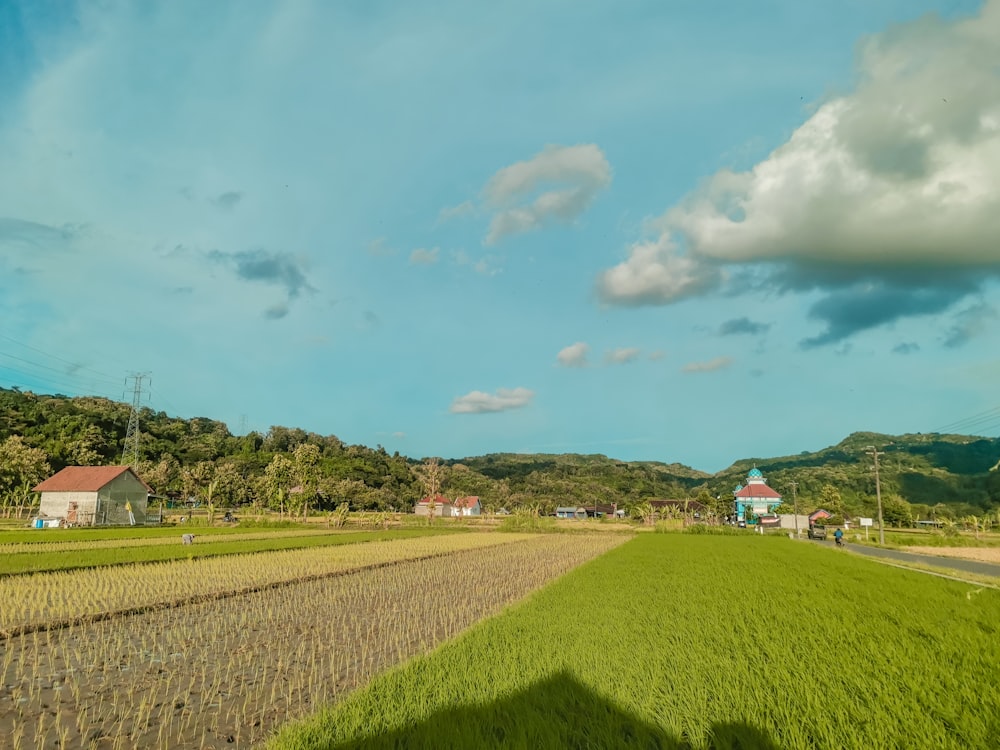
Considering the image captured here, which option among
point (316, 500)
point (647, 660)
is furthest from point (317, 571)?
point (316, 500)

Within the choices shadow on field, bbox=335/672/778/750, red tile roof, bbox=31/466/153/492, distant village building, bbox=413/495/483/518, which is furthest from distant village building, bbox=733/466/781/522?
shadow on field, bbox=335/672/778/750

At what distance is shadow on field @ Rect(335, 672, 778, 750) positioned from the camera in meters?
4.57

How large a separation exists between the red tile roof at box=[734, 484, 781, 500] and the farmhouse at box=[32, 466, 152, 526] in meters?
91.6

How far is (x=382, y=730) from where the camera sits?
16.4ft

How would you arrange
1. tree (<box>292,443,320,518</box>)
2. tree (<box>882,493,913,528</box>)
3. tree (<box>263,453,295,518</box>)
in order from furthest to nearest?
tree (<box>882,493,913,528</box>), tree (<box>263,453,295,518</box>), tree (<box>292,443,320,518</box>)

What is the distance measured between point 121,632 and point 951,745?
11.2m

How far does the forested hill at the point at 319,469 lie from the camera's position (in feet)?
198

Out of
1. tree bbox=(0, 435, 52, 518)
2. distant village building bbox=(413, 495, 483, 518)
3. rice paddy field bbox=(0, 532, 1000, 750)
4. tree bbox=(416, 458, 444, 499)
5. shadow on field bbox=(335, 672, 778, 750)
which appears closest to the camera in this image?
shadow on field bbox=(335, 672, 778, 750)

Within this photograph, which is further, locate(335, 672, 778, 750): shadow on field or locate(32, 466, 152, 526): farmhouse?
locate(32, 466, 152, 526): farmhouse

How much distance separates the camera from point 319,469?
258ft

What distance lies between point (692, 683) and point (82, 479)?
176 ft

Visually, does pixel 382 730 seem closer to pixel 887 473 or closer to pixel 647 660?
pixel 647 660

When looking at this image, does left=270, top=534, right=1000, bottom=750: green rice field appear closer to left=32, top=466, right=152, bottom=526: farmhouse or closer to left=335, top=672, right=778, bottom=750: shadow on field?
left=335, top=672, right=778, bottom=750: shadow on field


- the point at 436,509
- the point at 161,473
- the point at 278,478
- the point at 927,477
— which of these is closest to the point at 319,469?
the point at 278,478
